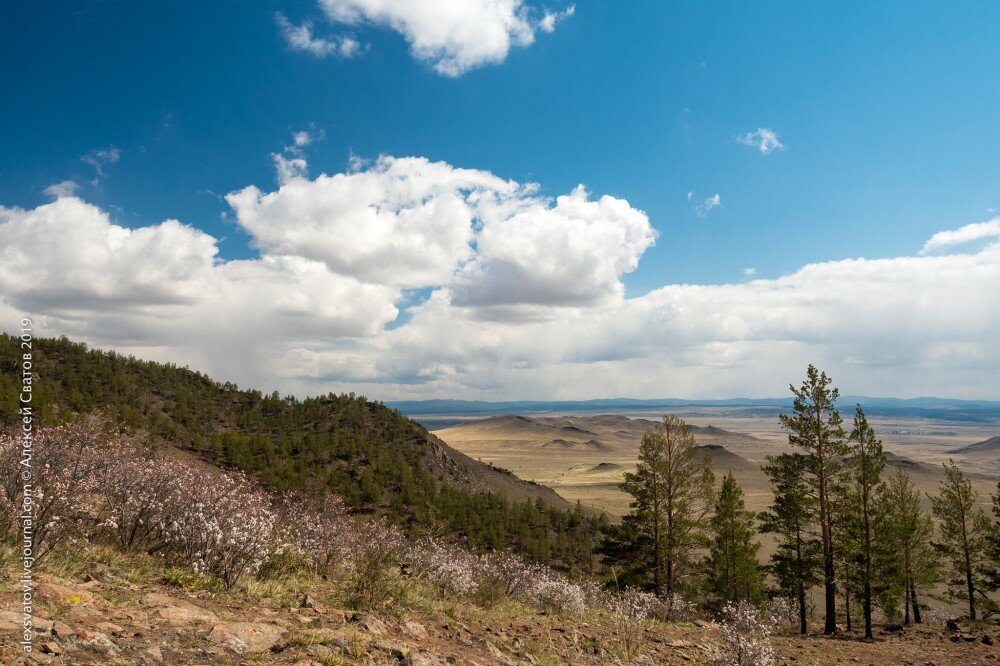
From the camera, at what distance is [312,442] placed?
62969mm

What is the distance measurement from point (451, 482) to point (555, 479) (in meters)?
89.7

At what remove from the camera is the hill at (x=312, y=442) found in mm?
51750

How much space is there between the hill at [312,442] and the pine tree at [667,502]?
53.4ft

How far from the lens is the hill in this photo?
51.8 meters

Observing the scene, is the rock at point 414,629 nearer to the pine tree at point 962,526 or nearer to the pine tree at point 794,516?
the pine tree at point 794,516

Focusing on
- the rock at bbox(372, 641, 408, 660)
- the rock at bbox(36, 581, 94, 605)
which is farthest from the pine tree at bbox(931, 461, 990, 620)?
the rock at bbox(36, 581, 94, 605)

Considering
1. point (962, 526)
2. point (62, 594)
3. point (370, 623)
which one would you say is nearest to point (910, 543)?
point (962, 526)

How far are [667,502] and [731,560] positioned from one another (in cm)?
853

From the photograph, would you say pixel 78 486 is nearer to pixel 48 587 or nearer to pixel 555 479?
pixel 48 587

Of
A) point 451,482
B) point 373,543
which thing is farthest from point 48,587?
point 451,482

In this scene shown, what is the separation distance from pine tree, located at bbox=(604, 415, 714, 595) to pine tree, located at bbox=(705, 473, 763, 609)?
15.0 ft

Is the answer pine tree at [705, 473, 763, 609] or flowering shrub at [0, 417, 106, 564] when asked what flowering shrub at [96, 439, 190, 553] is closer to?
flowering shrub at [0, 417, 106, 564]

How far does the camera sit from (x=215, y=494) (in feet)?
33.1

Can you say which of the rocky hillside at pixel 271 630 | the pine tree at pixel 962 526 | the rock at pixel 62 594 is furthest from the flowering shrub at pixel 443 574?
the pine tree at pixel 962 526
